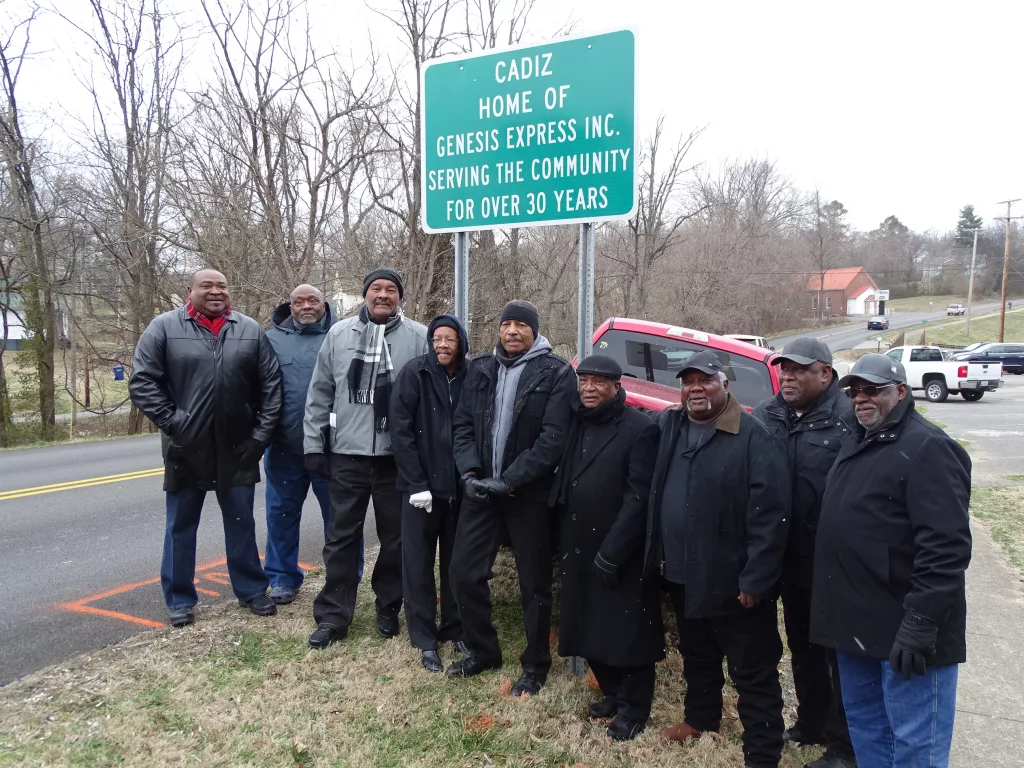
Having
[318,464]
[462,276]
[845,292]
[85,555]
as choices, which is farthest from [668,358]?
[845,292]

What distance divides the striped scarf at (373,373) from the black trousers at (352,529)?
0.29m

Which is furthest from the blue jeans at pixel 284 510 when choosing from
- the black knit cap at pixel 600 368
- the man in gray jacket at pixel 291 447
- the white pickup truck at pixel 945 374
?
the white pickup truck at pixel 945 374

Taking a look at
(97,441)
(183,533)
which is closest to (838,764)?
(183,533)

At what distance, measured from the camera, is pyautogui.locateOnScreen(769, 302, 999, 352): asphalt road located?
168 ft

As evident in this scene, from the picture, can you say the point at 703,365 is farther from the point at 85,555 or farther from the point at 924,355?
the point at 924,355

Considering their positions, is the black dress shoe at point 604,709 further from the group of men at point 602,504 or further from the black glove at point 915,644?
the black glove at point 915,644

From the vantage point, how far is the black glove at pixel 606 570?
3.19 meters

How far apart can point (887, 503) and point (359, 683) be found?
8.42ft

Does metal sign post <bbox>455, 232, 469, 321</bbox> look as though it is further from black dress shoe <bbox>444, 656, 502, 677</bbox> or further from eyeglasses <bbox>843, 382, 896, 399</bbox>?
eyeglasses <bbox>843, 382, 896, 399</bbox>

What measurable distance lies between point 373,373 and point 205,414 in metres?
1.03

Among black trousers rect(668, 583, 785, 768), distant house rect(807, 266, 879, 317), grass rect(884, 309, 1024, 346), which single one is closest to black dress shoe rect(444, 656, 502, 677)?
black trousers rect(668, 583, 785, 768)

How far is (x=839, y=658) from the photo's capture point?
2768mm

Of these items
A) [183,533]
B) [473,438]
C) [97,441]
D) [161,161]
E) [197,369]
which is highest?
[161,161]

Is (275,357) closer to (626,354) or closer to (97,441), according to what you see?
(626,354)
